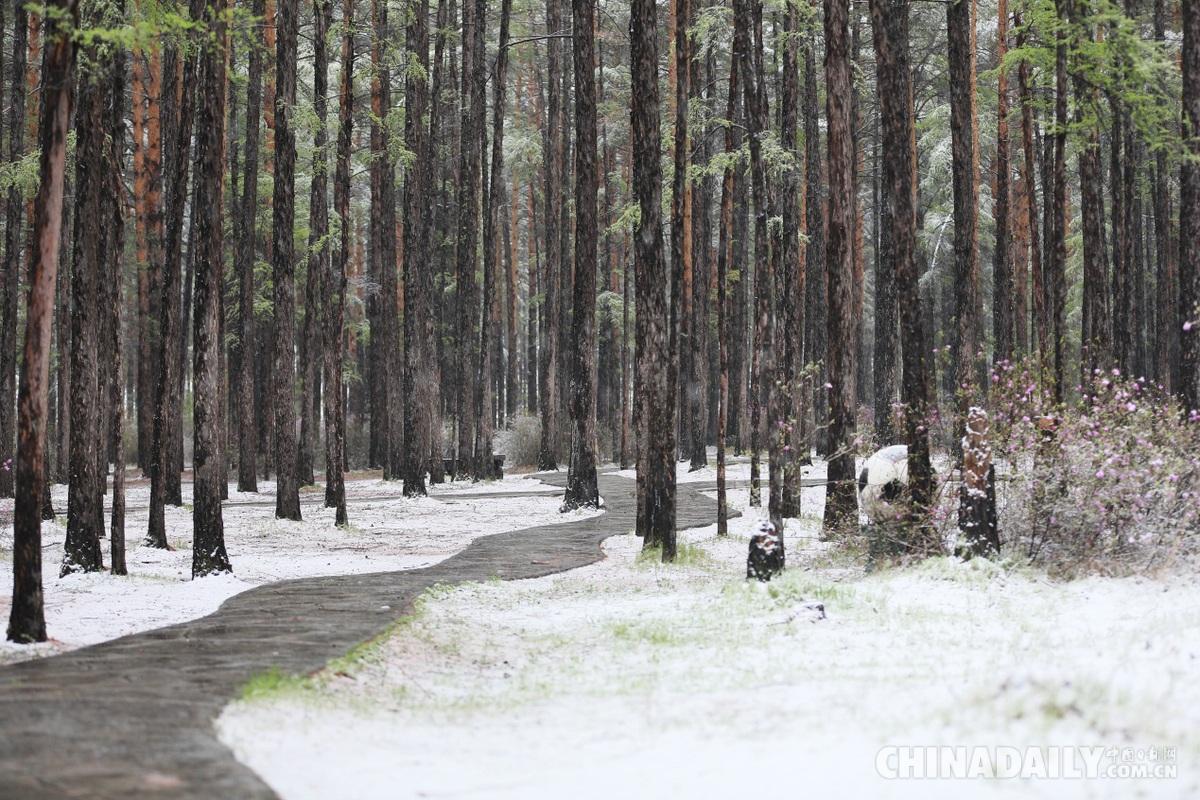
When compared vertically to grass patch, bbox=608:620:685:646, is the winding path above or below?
above

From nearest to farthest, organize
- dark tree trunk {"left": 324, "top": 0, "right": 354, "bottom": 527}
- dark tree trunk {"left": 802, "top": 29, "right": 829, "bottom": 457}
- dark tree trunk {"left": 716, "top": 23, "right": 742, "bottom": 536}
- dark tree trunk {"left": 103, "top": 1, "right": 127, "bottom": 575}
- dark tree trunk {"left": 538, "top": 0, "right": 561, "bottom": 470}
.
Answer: dark tree trunk {"left": 103, "top": 1, "right": 127, "bottom": 575}
dark tree trunk {"left": 716, "top": 23, "right": 742, "bottom": 536}
dark tree trunk {"left": 324, "top": 0, "right": 354, "bottom": 527}
dark tree trunk {"left": 802, "top": 29, "right": 829, "bottom": 457}
dark tree trunk {"left": 538, "top": 0, "right": 561, "bottom": 470}

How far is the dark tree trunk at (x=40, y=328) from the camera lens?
7391mm

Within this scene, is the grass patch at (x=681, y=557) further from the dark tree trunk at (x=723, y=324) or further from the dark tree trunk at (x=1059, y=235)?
the dark tree trunk at (x=1059, y=235)

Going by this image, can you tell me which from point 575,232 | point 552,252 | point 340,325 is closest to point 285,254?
point 340,325

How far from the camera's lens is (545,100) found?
140 ft

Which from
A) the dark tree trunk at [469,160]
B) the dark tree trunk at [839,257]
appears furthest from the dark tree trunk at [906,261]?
the dark tree trunk at [469,160]

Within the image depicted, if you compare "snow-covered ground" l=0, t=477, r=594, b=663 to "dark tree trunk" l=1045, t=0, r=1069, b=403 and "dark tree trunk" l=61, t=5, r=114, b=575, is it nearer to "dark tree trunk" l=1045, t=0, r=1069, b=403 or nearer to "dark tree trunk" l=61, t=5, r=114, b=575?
"dark tree trunk" l=61, t=5, r=114, b=575

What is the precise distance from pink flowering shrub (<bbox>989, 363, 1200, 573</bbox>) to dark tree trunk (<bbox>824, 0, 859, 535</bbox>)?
265 centimetres

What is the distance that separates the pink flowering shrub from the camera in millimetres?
9875

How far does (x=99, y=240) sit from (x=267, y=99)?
2037 cm

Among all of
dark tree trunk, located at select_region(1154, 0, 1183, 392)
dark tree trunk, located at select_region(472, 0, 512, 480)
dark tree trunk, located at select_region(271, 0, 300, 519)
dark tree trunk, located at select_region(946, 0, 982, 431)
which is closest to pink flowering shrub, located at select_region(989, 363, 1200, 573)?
dark tree trunk, located at select_region(946, 0, 982, 431)

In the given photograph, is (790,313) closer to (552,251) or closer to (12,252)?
(12,252)

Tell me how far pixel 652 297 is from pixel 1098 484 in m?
5.44

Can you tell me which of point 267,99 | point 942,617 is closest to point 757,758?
point 942,617
